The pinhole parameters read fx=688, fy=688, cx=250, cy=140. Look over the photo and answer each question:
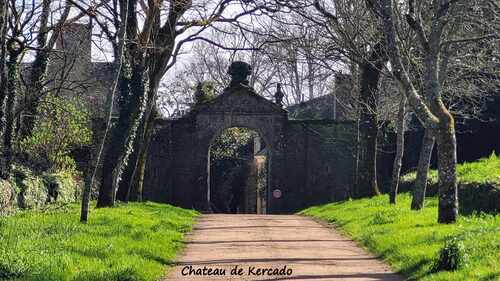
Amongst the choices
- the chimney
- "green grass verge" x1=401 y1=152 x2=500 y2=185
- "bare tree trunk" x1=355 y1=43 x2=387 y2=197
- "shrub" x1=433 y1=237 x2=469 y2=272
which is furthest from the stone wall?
"shrub" x1=433 y1=237 x2=469 y2=272

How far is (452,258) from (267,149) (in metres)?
26.6

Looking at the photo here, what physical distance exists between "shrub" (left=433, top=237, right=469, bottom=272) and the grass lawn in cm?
371

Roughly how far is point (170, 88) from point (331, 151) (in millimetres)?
21110

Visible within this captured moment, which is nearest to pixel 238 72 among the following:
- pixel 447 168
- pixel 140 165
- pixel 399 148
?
pixel 140 165

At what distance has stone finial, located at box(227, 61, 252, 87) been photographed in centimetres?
3425

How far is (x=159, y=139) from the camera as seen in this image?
115 feet

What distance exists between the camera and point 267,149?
35312 mm

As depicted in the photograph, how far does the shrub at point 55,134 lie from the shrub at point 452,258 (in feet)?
49.8

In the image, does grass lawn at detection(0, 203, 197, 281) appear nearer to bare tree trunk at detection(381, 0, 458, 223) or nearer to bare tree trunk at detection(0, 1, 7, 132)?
bare tree trunk at detection(0, 1, 7, 132)

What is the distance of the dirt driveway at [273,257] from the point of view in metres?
9.47

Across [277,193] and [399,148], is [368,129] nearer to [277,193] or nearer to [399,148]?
[399,148]

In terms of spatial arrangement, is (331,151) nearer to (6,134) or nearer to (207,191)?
(207,191)

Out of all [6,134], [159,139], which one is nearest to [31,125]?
[6,134]

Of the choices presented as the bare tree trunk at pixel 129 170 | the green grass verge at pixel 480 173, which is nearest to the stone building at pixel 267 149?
the bare tree trunk at pixel 129 170
